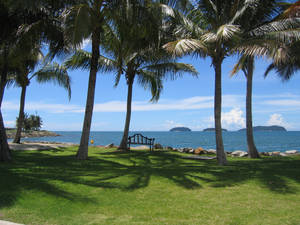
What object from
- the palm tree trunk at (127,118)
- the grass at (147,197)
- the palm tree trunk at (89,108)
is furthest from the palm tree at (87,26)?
the palm tree trunk at (127,118)

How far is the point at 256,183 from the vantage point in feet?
21.6

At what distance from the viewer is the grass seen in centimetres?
421

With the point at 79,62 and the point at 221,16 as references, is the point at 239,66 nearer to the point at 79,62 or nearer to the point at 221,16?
the point at 221,16

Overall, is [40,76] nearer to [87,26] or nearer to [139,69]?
[139,69]

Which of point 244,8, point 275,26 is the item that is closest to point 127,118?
point 244,8

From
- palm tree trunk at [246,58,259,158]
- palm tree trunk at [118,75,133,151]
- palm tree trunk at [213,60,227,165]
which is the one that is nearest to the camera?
palm tree trunk at [213,60,227,165]

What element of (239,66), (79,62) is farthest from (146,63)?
(239,66)

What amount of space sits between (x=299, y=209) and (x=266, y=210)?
0.57 metres

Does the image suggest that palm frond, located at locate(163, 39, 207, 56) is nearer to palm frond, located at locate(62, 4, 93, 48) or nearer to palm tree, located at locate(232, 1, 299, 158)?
palm tree, located at locate(232, 1, 299, 158)

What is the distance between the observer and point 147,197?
214 inches

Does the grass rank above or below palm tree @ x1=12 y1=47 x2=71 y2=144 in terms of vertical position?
below

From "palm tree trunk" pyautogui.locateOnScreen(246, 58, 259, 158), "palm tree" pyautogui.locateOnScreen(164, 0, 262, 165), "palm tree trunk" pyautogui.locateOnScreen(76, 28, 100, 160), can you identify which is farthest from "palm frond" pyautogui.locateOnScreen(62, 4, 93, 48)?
"palm tree trunk" pyautogui.locateOnScreen(246, 58, 259, 158)

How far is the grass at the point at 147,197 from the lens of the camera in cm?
421

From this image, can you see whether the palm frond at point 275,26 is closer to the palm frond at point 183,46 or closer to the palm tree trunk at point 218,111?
the palm tree trunk at point 218,111
